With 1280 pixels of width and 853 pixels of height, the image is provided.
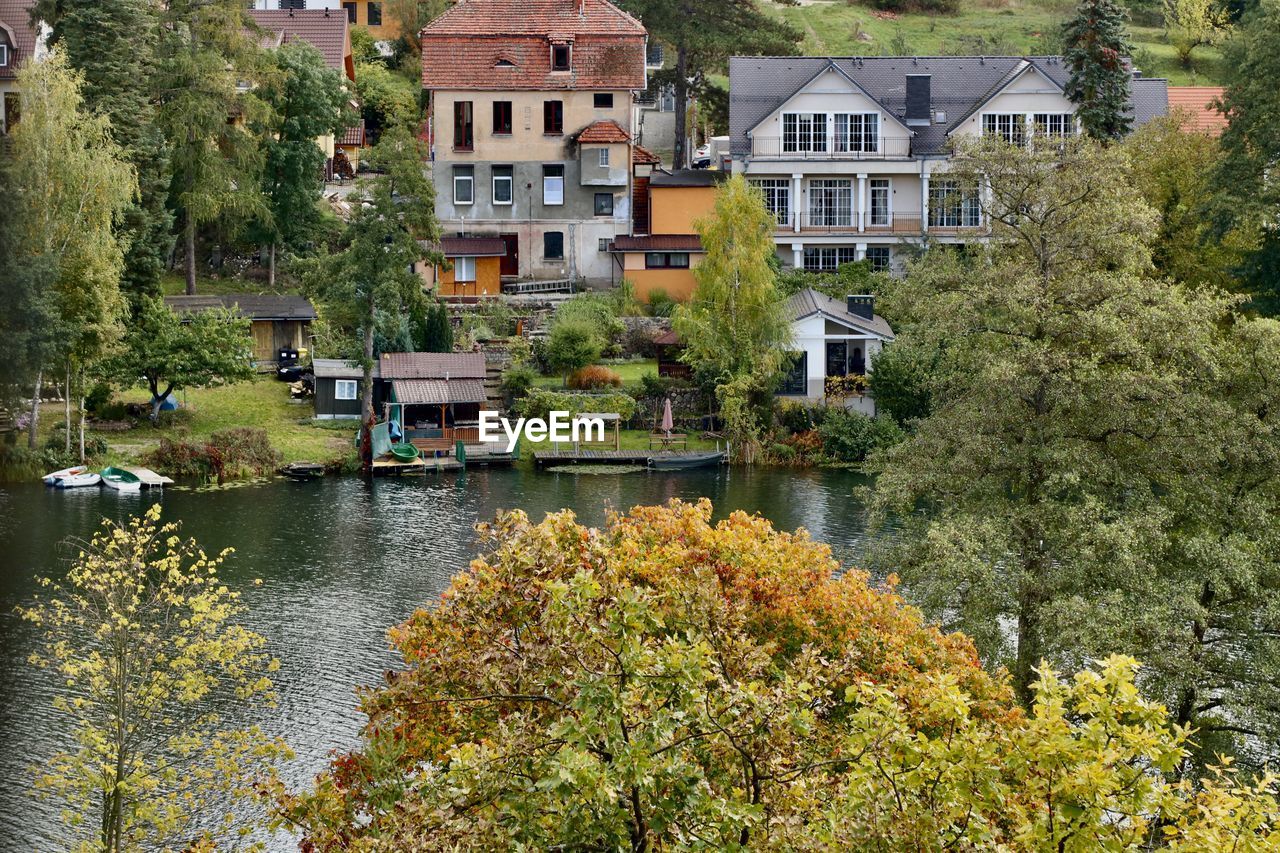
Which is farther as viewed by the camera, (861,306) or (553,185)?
(553,185)

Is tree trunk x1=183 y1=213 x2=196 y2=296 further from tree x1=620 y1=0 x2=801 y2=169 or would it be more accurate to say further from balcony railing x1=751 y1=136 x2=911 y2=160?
tree x1=620 y1=0 x2=801 y2=169

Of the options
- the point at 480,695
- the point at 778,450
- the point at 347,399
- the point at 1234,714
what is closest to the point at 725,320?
the point at 778,450

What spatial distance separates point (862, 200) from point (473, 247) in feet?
53.6

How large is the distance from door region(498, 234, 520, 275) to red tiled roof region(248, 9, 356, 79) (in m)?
13.2

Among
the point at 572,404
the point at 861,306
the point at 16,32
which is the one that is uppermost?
the point at 16,32

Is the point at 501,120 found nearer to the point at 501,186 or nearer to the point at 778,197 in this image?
the point at 501,186

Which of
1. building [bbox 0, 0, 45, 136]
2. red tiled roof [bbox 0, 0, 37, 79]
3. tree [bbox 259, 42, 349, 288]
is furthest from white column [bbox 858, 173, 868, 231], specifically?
red tiled roof [bbox 0, 0, 37, 79]

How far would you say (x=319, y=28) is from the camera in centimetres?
8056

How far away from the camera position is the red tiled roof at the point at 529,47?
7200 centimetres

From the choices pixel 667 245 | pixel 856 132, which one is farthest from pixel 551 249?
pixel 856 132

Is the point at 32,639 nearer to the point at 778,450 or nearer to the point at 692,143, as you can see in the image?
the point at 778,450

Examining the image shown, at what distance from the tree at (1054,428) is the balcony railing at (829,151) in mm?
37451

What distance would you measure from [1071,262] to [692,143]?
5556cm

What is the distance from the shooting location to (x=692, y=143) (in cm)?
8619
